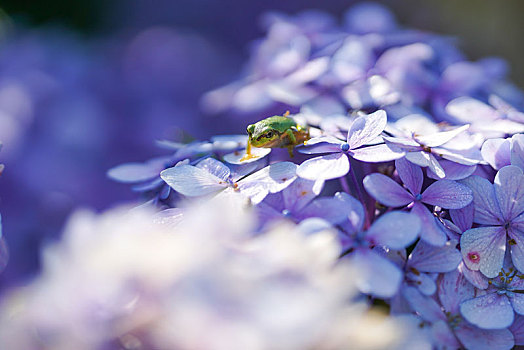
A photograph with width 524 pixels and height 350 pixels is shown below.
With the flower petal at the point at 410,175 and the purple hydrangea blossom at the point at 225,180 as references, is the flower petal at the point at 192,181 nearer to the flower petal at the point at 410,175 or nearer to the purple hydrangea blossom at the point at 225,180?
the purple hydrangea blossom at the point at 225,180

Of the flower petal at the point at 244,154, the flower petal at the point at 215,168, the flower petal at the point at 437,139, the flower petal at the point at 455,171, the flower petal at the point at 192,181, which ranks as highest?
A: the flower petal at the point at 192,181

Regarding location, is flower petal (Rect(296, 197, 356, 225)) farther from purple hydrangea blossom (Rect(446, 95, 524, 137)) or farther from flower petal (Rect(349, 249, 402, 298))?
purple hydrangea blossom (Rect(446, 95, 524, 137))

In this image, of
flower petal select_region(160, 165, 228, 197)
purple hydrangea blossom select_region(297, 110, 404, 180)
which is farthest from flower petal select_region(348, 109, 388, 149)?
flower petal select_region(160, 165, 228, 197)

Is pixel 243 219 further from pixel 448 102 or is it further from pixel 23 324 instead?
pixel 448 102

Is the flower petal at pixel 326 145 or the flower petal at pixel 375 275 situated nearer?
the flower petal at pixel 375 275

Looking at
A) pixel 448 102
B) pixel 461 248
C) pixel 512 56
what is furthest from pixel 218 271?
pixel 512 56

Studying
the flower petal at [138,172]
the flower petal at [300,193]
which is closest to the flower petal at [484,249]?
the flower petal at [300,193]

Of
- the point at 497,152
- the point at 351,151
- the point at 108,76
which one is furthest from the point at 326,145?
the point at 108,76
